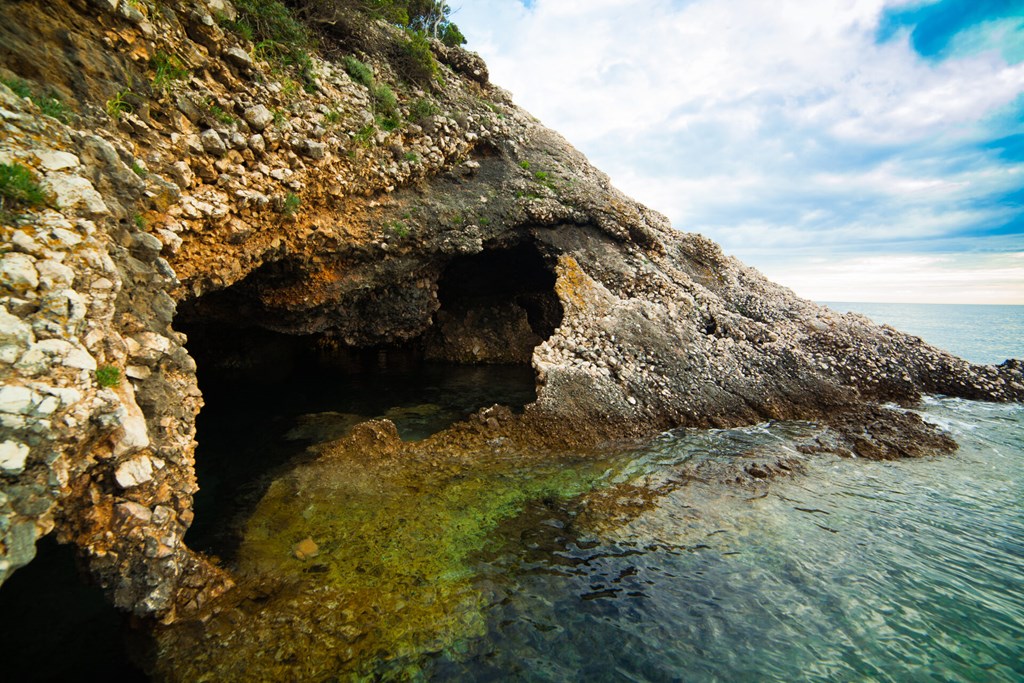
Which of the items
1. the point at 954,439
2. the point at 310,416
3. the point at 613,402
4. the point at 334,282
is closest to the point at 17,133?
the point at 334,282

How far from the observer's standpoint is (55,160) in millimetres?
5000

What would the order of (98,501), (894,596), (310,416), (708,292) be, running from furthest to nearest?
(708,292)
(310,416)
(894,596)
(98,501)

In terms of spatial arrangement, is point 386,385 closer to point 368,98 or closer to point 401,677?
point 368,98

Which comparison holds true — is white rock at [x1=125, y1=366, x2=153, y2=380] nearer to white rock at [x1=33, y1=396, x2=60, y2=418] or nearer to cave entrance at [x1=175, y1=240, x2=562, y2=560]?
white rock at [x1=33, y1=396, x2=60, y2=418]

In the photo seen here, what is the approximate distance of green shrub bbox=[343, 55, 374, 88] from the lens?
11682mm

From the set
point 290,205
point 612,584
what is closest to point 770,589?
point 612,584

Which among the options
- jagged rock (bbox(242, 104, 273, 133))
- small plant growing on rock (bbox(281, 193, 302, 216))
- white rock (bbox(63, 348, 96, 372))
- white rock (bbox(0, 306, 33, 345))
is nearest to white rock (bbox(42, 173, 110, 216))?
white rock (bbox(0, 306, 33, 345))

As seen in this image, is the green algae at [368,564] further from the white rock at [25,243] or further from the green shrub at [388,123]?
the green shrub at [388,123]

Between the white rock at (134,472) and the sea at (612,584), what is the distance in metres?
1.93

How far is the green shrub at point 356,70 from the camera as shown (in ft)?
38.3

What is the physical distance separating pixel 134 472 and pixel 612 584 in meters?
6.44

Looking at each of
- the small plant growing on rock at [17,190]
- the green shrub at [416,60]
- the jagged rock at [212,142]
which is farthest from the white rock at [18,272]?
the green shrub at [416,60]

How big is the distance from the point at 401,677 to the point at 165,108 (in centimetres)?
956

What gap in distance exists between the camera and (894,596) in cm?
630
